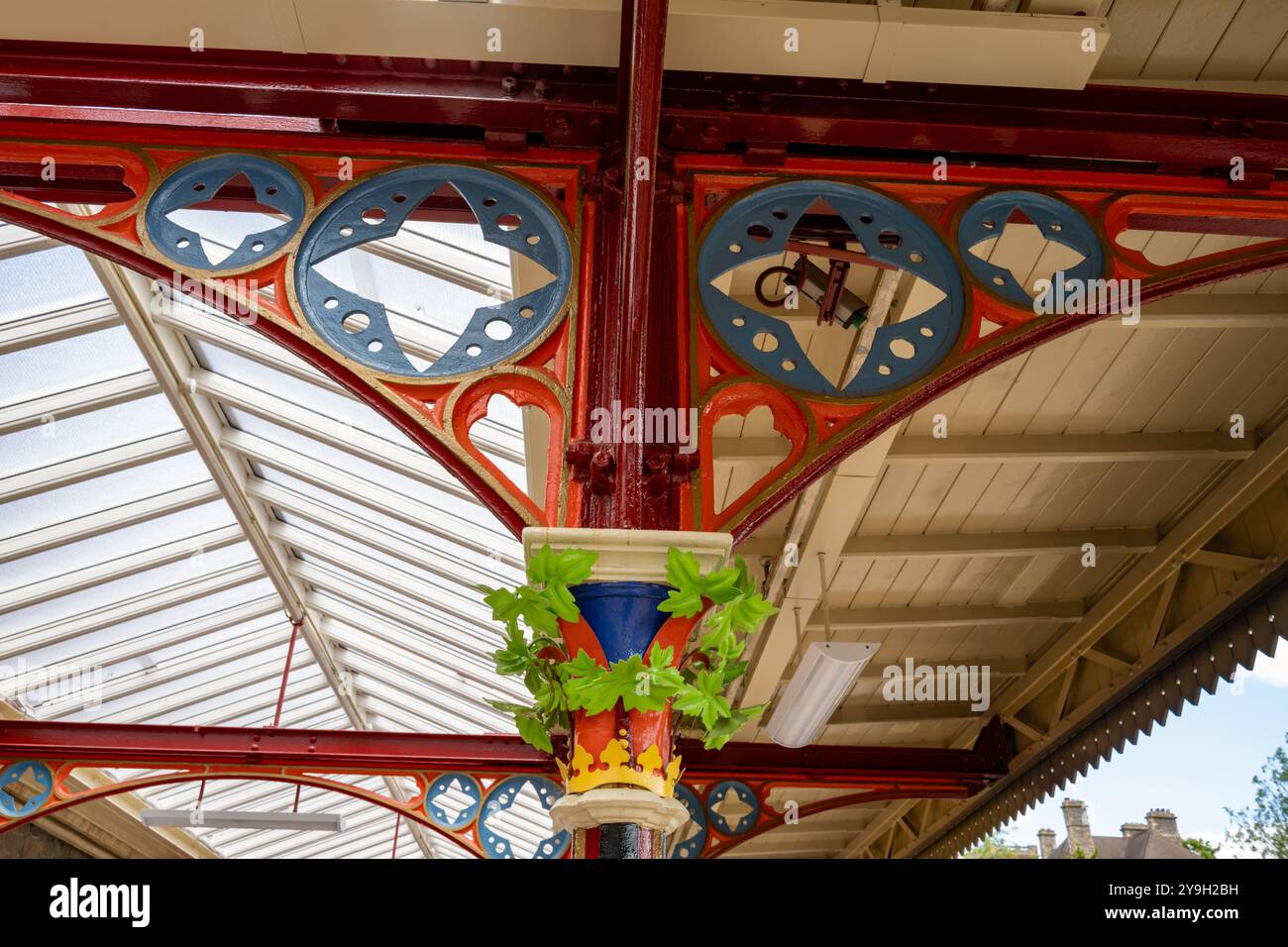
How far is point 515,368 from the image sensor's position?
2.79 metres

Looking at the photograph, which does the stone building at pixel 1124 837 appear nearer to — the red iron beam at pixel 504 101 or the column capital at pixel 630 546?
the red iron beam at pixel 504 101

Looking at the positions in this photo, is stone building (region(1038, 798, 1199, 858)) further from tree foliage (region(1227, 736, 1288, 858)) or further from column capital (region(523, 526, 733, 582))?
column capital (region(523, 526, 733, 582))

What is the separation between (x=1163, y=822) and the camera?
2183cm

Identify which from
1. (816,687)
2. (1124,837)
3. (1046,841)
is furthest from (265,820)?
(1046,841)

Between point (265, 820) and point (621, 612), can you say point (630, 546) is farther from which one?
point (265, 820)

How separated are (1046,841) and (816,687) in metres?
20.3

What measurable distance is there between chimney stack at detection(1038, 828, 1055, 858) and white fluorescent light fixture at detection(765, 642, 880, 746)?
19.0 m

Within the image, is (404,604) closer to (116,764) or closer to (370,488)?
(370,488)

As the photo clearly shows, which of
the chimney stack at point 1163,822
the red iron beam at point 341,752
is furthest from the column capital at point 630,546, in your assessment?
the chimney stack at point 1163,822

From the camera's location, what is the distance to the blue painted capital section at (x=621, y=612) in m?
2.30

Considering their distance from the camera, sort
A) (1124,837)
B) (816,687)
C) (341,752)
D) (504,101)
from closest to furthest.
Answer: (504,101), (816,687), (341,752), (1124,837)

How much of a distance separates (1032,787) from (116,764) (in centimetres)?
593

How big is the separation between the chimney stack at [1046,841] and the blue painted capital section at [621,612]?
907 inches

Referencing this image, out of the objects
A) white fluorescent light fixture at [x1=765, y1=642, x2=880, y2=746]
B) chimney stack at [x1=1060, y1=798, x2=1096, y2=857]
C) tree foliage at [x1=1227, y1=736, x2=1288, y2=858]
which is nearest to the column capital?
white fluorescent light fixture at [x1=765, y1=642, x2=880, y2=746]
